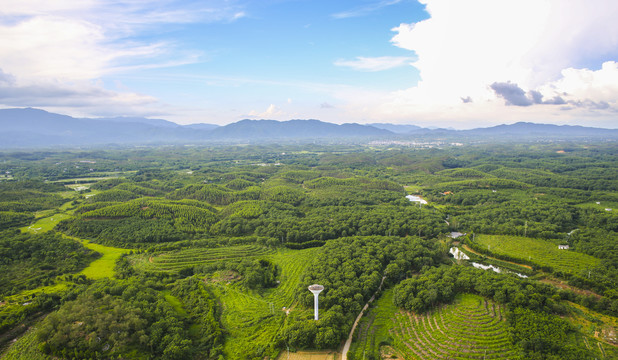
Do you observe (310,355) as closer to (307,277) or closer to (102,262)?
(307,277)

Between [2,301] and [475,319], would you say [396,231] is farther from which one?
[2,301]

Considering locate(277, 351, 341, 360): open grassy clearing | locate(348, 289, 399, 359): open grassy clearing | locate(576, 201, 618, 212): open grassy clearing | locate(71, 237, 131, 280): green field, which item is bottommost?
locate(277, 351, 341, 360): open grassy clearing

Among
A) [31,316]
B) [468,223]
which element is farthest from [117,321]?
[468,223]

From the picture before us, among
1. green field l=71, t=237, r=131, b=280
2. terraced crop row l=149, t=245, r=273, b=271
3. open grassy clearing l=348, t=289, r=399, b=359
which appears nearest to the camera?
open grassy clearing l=348, t=289, r=399, b=359

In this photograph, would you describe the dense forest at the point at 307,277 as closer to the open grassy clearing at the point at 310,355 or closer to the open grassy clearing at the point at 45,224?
the open grassy clearing at the point at 310,355

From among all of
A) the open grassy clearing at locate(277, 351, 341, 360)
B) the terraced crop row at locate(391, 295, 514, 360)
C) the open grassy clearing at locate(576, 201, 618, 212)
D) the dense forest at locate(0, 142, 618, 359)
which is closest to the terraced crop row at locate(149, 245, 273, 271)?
the dense forest at locate(0, 142, 618, 359)

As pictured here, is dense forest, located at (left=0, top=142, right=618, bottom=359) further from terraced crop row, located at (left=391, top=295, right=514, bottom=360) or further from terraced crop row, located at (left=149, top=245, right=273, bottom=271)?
terraced crop row, located at (left=149, top=245, right=273, bottom=271)
